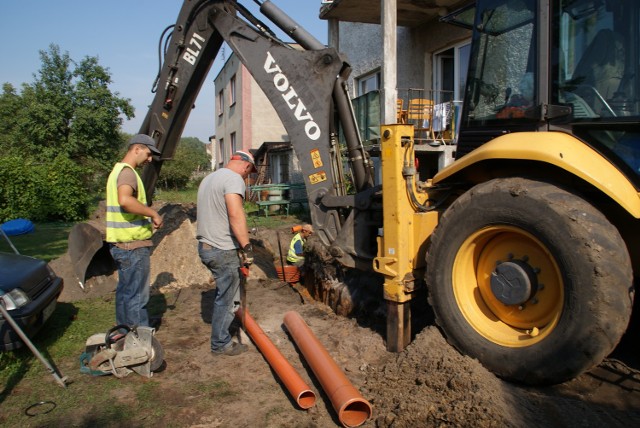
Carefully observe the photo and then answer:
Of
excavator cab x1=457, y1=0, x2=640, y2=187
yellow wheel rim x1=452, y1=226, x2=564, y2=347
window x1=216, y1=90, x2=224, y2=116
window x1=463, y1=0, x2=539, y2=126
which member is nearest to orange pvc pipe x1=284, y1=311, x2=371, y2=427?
yellow wheel rim x1=452, y1=226, x2=564, y2=347

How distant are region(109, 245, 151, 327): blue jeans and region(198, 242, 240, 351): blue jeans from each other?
0.60 metres

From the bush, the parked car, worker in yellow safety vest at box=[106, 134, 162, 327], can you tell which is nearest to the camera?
the parked car

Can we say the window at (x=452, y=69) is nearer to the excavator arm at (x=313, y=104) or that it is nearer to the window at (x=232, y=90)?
the excavator arm at (x=313, y=104)

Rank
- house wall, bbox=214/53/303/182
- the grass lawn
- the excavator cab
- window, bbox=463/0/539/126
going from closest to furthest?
the excavator cab
window, bbox=463/0/539/126
the grass lawn
house wall, bbox=214/53/303/182

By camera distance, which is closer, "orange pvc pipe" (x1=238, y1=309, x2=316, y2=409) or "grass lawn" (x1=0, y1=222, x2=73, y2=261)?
"orange pvc pipe" (x1=238, y1=309, x2=316, y2=409)

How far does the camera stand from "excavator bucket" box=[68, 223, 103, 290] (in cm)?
654

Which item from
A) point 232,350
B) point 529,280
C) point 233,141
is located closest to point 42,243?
point 232,350

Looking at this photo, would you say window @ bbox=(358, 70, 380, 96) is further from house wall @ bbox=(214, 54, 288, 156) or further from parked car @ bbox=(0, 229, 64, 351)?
parked car @ bbox=(0, 229, 64, 351)

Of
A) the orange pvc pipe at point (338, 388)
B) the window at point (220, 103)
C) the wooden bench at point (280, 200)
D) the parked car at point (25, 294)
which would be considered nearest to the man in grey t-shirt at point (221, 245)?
the orange pvc pipe at point (338, 388)

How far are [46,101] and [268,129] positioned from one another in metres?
16.1

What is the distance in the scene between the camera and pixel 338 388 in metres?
3.24

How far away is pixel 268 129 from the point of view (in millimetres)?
24766

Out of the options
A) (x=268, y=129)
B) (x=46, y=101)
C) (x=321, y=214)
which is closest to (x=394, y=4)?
(x=321, y=214)

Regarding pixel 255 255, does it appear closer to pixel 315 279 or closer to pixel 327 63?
pixel 315 279
